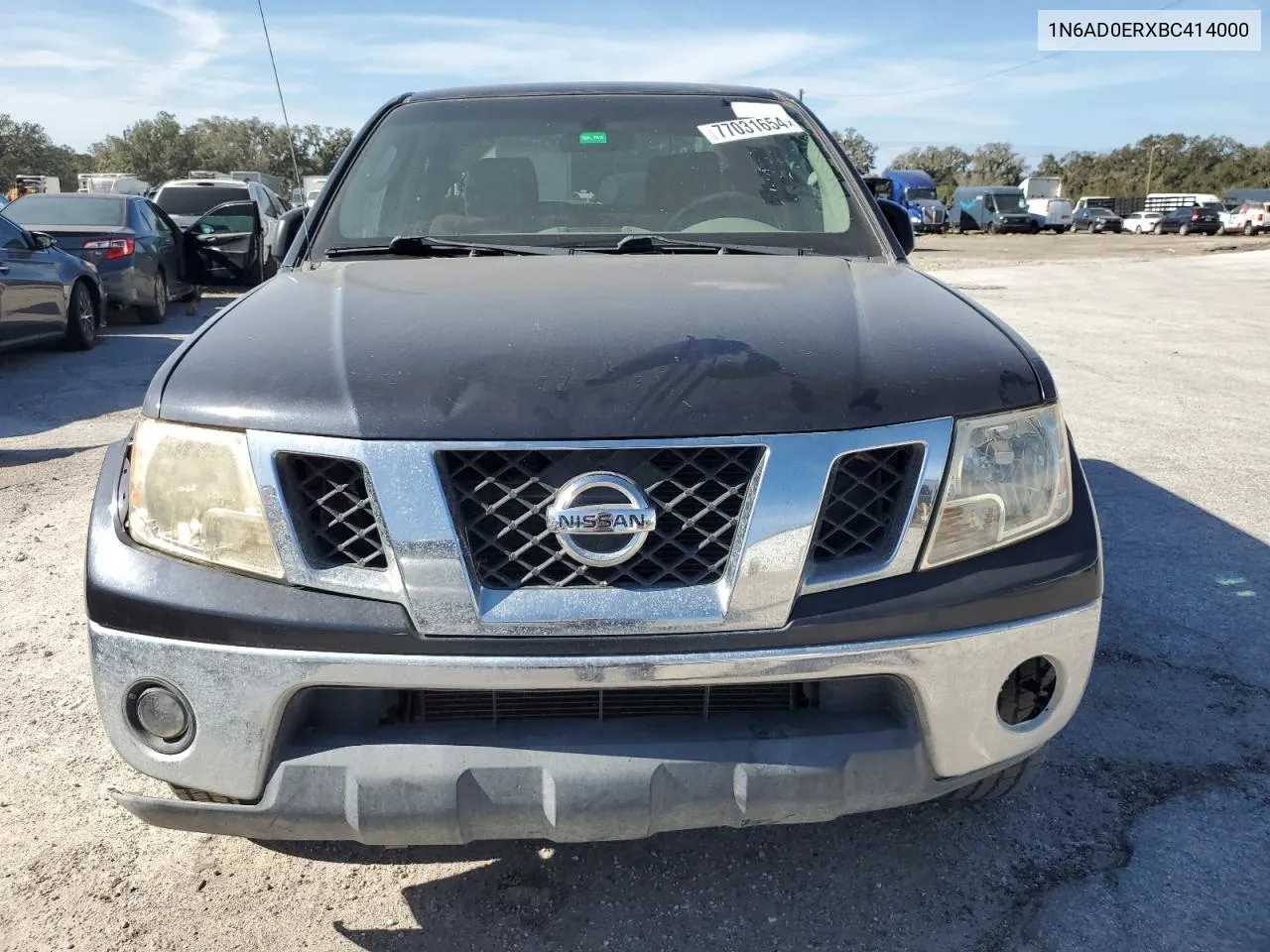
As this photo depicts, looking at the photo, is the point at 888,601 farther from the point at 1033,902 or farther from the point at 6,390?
the point at 6,390

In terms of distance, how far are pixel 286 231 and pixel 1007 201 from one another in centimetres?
4611

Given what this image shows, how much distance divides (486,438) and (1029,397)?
102 cm

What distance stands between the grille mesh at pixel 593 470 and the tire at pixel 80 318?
870cm

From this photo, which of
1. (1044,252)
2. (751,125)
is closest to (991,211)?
(1044,252)

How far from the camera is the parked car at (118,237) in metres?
10.5

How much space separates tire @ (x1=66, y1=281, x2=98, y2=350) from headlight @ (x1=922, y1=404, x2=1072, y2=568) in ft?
29.7

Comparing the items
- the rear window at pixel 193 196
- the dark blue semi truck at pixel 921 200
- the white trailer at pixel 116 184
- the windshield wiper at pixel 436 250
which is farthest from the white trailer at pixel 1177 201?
the windshield wiper at pixel 436 250

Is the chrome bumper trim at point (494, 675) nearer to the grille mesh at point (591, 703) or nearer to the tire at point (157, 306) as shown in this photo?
the grille mesh at point (591, 703)

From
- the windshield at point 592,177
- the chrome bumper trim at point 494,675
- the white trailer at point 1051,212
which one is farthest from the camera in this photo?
the white trailer at point 1051,212

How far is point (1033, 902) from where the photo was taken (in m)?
2.20

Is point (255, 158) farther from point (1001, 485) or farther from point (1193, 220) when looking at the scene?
point (1001, 485)

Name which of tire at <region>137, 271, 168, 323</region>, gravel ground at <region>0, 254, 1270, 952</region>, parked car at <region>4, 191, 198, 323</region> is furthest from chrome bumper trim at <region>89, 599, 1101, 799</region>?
tire at <region>137, 271, 168, 323</region>

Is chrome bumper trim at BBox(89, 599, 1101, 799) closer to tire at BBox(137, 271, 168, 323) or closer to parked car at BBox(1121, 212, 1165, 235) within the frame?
tire at BBox(137, 271, 168, 323)

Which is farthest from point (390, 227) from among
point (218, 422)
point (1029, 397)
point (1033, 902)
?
point (1033, 902)
